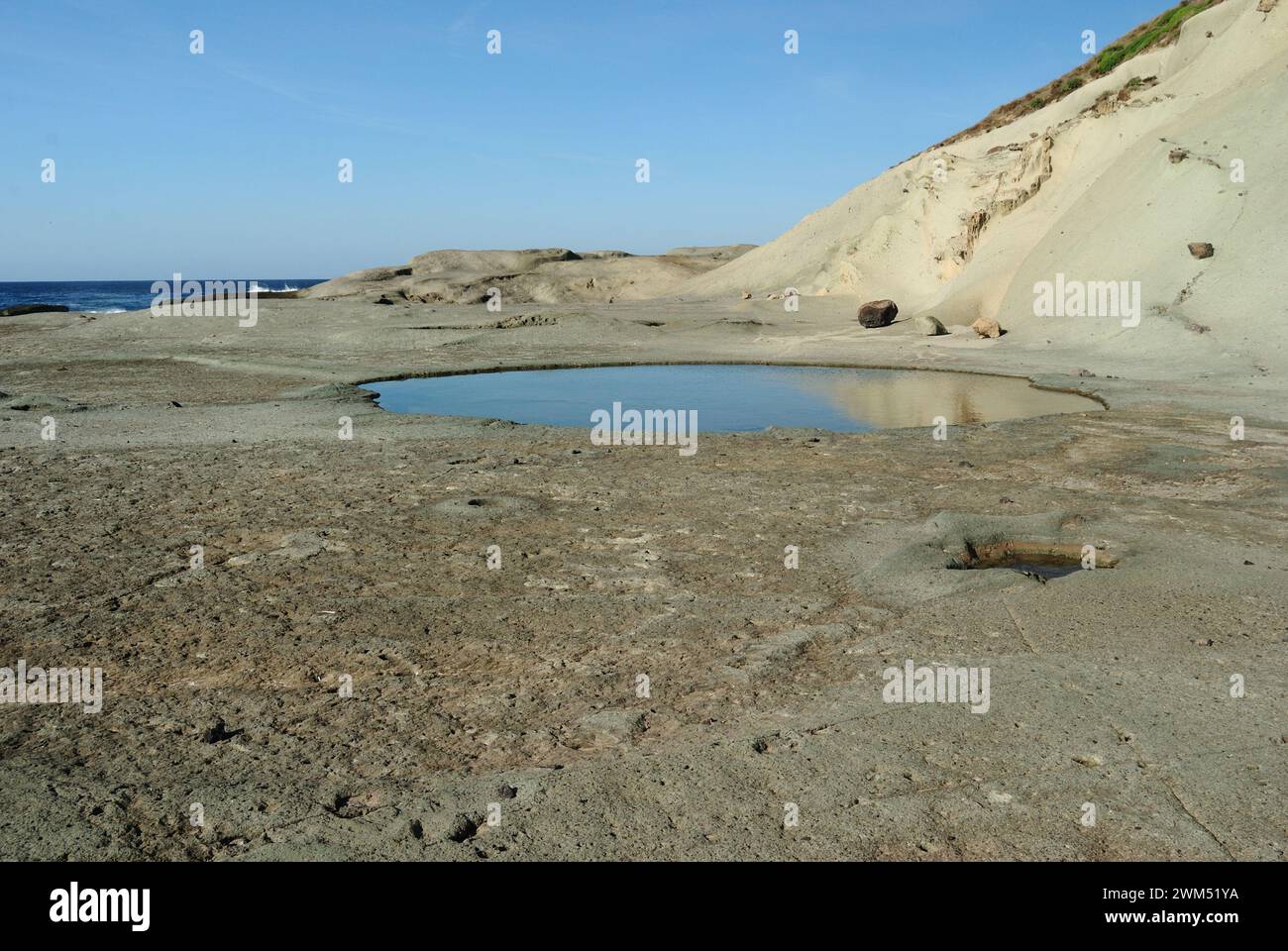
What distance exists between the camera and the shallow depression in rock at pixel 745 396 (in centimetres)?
1228

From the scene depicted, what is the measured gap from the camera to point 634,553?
Answer: 20.0ft

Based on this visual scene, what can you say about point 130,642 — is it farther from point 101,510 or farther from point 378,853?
point 101,510

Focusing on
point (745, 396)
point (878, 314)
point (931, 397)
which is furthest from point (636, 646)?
point (878, 314)

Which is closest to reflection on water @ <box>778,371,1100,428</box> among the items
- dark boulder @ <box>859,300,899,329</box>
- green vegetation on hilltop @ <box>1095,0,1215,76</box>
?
dark boulder @ <box>859,300,899,329</box>

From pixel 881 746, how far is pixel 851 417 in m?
8.95

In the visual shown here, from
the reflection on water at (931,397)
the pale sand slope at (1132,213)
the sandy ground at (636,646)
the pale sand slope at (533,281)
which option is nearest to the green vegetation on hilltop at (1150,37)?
the pale sand slope at (1132,213)

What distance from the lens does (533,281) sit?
47438mm

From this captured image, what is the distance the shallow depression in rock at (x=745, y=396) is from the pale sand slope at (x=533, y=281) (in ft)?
88.0

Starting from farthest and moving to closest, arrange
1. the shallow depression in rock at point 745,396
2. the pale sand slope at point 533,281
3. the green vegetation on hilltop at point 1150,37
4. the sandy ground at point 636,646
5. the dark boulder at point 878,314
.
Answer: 1. the pale sand slope at point 533,281
2. the green vegetation on hilltop at point 1150,37
3. the dark boulder at point 878,314
4. the shallow depression in rock at point 745,396
5. the sandy ground at point 636,646

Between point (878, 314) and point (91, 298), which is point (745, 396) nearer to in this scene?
point (878, 314)

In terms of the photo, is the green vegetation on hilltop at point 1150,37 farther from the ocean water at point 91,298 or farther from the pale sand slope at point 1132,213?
the ocean water at point 91,298

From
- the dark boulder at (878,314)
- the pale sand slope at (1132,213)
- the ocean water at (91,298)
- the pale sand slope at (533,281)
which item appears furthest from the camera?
the ocean water at (91,298)

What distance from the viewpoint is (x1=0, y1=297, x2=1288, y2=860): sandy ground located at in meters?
3.26
